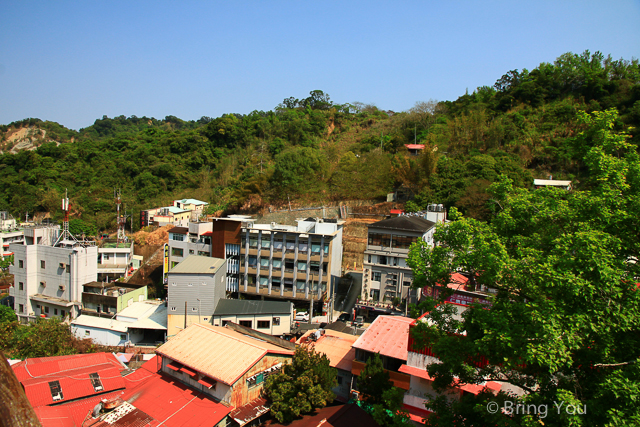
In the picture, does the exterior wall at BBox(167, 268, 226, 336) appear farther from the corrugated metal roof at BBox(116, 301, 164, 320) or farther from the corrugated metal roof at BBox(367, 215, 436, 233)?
the corrugated metal roof at BBox(367, 215, 436, 233)

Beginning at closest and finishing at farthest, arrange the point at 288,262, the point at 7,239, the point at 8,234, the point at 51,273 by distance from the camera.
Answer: the point at 51,273 < the point at 288,262 < the point at 8,234 < the point at 7,239

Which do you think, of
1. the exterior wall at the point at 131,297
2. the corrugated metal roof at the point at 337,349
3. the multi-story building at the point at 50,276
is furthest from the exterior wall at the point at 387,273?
the multi-story building at the point at 50,276

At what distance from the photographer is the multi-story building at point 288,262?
23688 mm

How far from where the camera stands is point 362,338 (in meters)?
12.5

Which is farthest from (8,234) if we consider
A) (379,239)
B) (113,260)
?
(379,239)

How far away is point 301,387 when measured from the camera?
11.4 metres

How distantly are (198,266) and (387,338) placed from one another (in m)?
11.7

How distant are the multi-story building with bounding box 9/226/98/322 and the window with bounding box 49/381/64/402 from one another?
11861 mm

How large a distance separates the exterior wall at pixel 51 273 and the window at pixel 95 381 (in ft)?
38.6

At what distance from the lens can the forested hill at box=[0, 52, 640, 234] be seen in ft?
105

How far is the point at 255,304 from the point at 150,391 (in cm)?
788

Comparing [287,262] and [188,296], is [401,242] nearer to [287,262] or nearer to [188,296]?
[287,262]

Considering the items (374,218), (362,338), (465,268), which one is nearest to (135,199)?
(374,218)

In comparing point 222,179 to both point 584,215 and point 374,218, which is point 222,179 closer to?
point 374,218
